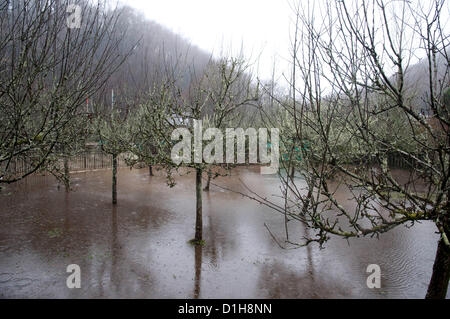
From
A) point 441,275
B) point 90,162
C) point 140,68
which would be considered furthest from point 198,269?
point 140,68

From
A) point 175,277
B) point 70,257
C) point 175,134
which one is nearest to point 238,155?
point 175,134

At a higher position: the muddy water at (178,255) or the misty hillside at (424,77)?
the misty hillside at (424,77)

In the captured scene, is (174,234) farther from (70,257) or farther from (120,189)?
(120,189)

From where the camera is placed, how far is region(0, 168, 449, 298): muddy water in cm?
548

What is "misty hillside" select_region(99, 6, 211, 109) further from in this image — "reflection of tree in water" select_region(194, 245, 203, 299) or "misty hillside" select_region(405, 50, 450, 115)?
"reflection of tree in water" select_region(194, 245, 203, 299)

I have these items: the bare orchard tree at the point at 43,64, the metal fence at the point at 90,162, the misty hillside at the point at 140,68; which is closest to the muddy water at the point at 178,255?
the bare orchard tree at the point at 43,64

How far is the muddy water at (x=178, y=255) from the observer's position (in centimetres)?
548

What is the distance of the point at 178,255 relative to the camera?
6922 mm

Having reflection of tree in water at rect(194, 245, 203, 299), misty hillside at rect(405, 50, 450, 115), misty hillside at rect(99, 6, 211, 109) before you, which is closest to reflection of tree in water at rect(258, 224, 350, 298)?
reflection of tree in water at rect(194, 245, 203, 299)

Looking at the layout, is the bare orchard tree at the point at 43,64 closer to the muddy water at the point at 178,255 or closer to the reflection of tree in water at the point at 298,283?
the muddy water at the point at 178,255

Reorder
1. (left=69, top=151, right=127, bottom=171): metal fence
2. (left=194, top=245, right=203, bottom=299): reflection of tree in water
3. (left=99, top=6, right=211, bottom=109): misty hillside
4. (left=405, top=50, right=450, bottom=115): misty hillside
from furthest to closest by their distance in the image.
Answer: (left=69, top=151, right=127, bottom=171): metal fence, (left=99, top=6, right=211, bottom=109): misty hillside, (left=194, top=245, right=203, bottom=299): reflection of tree in water, (left=405, top=50, right=450, bottom=115): misty hillside

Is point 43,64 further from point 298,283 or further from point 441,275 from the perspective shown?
point 441,275

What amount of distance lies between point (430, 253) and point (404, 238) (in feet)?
3.07

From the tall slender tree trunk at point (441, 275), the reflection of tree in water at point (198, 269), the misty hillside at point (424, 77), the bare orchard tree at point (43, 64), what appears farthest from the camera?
the reflection of tree in water at point (198, 269)
